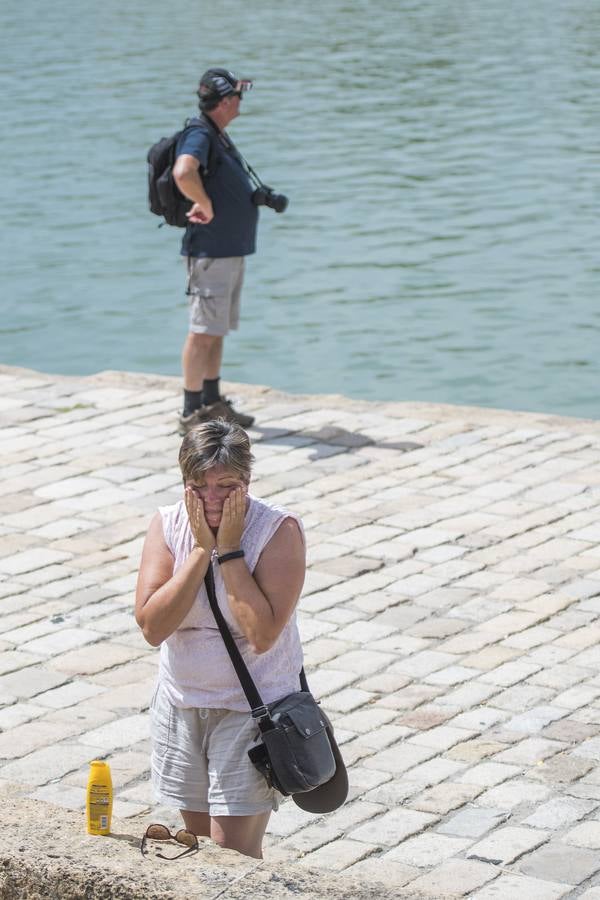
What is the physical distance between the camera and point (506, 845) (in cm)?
538

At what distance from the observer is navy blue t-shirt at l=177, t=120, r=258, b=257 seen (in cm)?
1016

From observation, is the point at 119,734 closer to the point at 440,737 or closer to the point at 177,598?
the point at 440,737

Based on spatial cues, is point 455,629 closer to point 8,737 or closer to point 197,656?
point 8,737

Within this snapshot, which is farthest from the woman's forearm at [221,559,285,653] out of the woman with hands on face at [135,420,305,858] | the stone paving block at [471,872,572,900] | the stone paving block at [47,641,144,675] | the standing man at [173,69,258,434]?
the standing man at [173,69,258,434]

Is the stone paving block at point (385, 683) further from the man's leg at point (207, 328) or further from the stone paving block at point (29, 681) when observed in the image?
the man's leg at point (207, 328)

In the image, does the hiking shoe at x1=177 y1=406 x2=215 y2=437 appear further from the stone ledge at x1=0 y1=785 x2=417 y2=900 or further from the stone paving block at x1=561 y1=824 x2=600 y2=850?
the stone ledge at x1=0 y1=785 x2=417 y2=900

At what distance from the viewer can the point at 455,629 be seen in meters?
7.34

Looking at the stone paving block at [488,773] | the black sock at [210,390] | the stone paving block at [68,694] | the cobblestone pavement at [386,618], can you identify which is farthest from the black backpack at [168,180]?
the stone paving block at [488,773]

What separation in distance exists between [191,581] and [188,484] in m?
0.28

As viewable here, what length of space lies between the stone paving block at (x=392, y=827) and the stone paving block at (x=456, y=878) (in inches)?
10.3

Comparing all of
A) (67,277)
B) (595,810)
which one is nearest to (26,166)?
(67,277)

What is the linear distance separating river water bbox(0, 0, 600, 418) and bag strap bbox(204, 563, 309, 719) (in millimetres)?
9227

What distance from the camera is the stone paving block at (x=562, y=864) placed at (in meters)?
5.14

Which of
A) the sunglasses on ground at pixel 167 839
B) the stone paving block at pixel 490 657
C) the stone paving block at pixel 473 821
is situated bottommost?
the stone paving block at pixel 490 657
